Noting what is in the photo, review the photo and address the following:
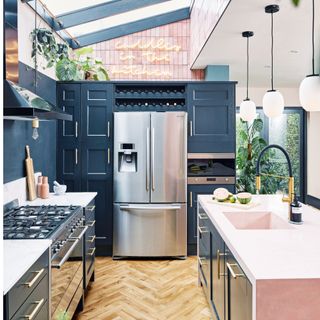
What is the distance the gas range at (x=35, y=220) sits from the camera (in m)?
2.09

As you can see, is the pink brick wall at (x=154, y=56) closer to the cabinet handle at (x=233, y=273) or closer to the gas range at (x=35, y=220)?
the gas range at (x=35, y=220)

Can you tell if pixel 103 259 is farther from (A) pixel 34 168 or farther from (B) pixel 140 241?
(A) pixel 34 168

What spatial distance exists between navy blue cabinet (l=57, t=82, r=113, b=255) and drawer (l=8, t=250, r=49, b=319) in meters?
2.48

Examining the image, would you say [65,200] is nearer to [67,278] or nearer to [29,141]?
[29,141]

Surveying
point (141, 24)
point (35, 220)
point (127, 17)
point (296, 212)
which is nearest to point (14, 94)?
point (35, 220)

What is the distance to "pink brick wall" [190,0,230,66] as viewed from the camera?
3.10 metres

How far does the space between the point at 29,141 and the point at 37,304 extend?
205 cm

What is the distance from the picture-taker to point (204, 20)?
156 inches

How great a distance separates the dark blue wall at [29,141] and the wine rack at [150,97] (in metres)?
0.87

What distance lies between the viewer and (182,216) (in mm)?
4352

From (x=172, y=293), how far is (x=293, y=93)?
5514mm

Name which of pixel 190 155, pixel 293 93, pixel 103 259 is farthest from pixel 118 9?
pixel 293 93

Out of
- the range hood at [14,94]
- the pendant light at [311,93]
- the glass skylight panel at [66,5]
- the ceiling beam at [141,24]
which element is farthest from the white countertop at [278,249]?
the ceiling beam at [141,24]

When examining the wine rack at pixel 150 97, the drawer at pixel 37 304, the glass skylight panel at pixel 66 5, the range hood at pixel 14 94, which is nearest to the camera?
the drawer at pixel 37 304
